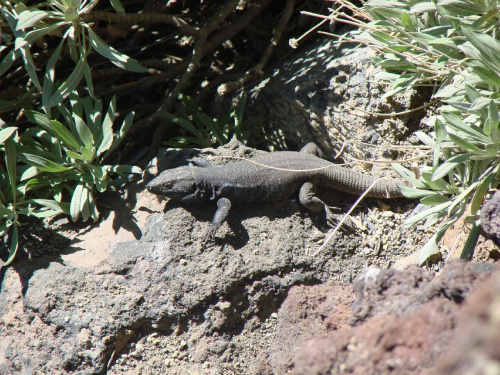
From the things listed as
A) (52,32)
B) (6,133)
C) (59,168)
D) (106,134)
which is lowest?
(59,168)

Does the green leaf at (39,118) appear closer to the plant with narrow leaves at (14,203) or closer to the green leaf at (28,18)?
the plant with narrow leaves at (14,203)

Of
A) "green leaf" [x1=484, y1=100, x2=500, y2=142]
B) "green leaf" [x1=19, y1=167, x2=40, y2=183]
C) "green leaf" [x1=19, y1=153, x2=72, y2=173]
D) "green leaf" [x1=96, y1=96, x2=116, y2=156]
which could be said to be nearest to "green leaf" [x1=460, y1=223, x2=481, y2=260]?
"green leaf" [x1=484, y1=100, x2=500, y2=142]

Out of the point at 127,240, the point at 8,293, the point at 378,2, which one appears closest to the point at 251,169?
the point at 127,240

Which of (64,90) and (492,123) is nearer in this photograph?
(492,123)

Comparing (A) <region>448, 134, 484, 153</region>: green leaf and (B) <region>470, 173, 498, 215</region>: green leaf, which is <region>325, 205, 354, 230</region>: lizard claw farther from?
(A) <region>448, 134, 484, 153</region>: green leaf

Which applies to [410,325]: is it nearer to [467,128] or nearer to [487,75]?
[467,128]

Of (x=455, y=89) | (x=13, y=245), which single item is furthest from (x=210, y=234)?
(x=455, y=89)

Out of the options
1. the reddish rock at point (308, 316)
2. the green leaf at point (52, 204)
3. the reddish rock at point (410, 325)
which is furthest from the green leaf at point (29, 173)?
the reddish rock at point (410, 325)
